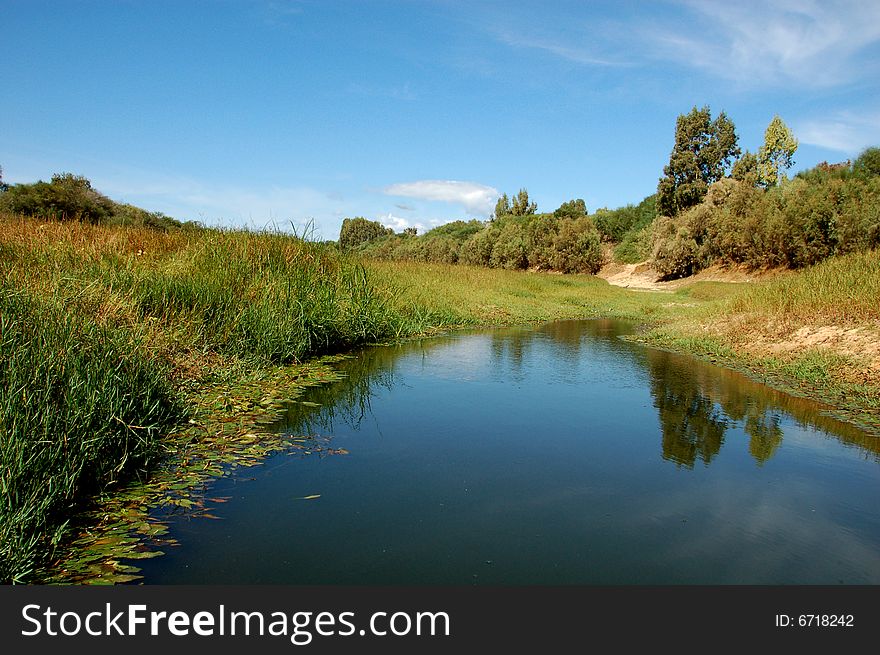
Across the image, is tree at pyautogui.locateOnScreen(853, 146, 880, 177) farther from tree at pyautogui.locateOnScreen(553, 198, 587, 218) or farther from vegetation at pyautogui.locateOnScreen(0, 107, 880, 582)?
tree at pyautogui.locateOnScreen(553, 198, 587, 218)

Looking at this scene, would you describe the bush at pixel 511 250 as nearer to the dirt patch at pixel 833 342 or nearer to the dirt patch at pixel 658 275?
the dirt patch at pixel 658 275

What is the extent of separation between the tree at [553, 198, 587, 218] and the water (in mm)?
60393

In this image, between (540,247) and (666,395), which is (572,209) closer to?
(540,247)

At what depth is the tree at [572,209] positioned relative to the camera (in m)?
65.1

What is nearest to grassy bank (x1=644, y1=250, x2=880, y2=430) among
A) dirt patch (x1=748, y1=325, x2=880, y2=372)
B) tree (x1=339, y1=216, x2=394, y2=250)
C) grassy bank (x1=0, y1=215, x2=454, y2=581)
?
dirt patch (x1=748, y1=325, x2=880, y2=372)

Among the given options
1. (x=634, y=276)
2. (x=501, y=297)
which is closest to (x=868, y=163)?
(x=634, y=276)

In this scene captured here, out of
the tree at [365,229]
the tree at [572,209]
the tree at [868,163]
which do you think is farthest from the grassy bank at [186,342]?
the tree at [365,229]

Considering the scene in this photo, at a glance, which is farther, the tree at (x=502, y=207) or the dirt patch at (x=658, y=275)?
the tree at (x=502, y=207)

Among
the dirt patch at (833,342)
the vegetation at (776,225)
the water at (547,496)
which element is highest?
the vegetation at (776,225)

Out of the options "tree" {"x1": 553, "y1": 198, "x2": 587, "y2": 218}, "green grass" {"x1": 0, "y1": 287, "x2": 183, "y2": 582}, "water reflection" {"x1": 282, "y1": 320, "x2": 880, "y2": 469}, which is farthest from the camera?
"tree" {"x1": 553, "y1": 198, "x2": 587, "y2": 218}

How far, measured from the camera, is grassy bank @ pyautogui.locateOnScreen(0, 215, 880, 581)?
334 cm

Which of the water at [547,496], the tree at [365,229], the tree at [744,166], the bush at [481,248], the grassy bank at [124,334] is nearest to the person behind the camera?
the water at [547,496]

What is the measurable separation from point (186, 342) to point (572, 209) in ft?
209

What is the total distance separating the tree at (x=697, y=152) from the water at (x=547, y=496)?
40.6 metres
